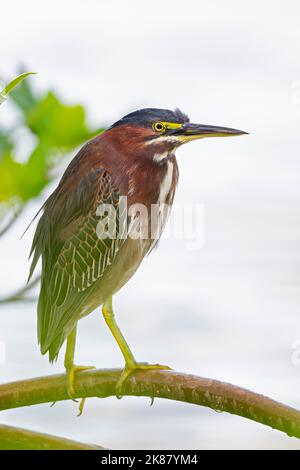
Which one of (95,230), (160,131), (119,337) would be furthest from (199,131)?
(119,337)

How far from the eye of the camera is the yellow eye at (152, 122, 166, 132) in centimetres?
72

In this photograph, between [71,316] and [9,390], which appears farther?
[71,316]

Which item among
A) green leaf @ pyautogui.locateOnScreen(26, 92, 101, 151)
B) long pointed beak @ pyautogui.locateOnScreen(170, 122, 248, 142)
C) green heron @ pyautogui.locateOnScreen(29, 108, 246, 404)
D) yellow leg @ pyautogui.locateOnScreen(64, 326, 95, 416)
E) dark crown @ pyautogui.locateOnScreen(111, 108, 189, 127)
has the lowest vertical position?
yellow leg @ pyautogui.locateOnScreen(64, 326, 95, 416)

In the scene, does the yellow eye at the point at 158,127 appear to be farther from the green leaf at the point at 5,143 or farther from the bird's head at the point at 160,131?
the green leaf at the point at 5,143

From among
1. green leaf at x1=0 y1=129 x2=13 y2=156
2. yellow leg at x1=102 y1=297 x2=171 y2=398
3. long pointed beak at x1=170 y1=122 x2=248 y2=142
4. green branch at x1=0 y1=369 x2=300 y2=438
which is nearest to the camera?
green leaf at x1=0 y1=129 x2=13 y2=156

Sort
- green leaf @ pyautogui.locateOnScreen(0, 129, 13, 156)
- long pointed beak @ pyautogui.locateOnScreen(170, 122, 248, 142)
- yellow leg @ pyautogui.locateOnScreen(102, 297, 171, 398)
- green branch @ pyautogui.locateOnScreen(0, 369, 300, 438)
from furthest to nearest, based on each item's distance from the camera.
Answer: yellow leg @ pyautogui.locateOnScreen(102, 297, 171, 398)
long pointed beak @ pyautogui.locateOnScreen(170, 122, 248, 142)
green branch @ pyautogui.locateOnScreen(0, 369, 300, 438)
green leaf @ pyautogui.locateOnScreen(0, 129, 13, 156)

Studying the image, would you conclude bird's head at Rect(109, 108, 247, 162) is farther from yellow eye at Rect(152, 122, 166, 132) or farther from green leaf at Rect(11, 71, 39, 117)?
green leaf at Rect(11, 71, 39, 117)

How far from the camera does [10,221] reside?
31cm

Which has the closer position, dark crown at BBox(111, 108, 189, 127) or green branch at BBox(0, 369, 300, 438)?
green branch at BBox(0, 369, 300, 438)

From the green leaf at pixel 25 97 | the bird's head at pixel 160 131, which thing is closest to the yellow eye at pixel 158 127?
the bird's head at pixel 160 131

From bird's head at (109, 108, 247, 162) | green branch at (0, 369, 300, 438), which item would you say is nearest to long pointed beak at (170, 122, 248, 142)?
bird's head at (109, 108, 247, 162)
